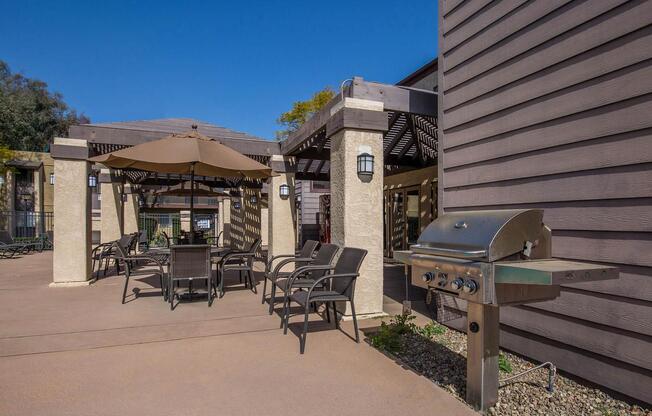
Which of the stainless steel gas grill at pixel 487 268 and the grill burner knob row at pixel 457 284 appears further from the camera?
the grill burner knob row at pixel 457 284

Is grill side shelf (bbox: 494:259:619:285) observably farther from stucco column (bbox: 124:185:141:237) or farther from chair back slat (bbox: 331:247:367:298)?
stucco column (bbox: 124:185:141:237)

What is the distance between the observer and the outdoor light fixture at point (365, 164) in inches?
160

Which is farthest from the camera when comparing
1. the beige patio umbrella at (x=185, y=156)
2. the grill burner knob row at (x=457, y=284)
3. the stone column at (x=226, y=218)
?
the stone column at (x=226, y=218)

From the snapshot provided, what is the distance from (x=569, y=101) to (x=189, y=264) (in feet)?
13.7

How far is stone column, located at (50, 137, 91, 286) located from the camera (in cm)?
582

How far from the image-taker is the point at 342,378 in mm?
2543

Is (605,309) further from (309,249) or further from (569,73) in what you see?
(309,249)

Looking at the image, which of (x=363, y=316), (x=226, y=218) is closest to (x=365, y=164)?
(x=363, y=316)

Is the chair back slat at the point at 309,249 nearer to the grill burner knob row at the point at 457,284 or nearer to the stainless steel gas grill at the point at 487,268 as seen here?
the stainless steel gas grill at the point at 487,268

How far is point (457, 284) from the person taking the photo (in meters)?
2.02

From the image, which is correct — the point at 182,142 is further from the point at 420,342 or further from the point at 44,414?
the point at 420,342

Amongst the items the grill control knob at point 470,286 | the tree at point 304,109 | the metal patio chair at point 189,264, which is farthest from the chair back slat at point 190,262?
the tree at point 304,109

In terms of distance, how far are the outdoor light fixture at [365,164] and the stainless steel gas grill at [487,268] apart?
1.83m

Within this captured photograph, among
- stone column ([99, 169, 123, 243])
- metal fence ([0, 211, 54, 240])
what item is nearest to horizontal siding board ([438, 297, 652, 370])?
stone column ([99, 169, 123, 243])
